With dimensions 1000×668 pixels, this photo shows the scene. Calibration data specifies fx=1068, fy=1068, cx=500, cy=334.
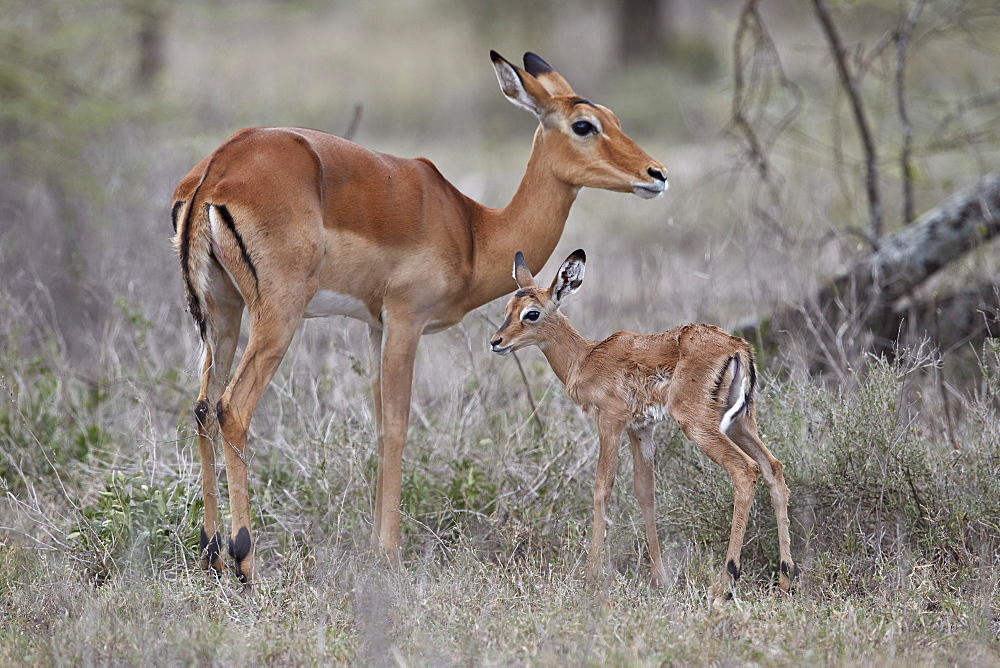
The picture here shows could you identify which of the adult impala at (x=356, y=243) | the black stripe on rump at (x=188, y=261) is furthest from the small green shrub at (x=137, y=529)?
the black stripe on rump at (x=188, y=261)

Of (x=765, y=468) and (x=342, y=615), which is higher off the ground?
(x=765, y=468)

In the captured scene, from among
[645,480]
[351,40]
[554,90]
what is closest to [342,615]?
[645,480]

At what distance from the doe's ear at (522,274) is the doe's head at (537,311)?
3cm

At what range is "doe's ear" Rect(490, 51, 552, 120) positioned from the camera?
5.11 meters

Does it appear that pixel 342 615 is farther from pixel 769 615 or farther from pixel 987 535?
pixel 987 535

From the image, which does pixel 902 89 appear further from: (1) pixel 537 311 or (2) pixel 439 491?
(2) pixel 439 491

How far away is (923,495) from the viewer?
16.6 ft

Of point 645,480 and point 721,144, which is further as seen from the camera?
point 721,144

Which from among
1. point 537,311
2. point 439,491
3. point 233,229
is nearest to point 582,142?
point 537,311

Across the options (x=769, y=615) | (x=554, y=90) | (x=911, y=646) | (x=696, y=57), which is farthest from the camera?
(x=696, y=57)

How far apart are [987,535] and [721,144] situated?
11247 millimetres

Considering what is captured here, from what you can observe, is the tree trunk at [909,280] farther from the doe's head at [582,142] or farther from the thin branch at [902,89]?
the doe's head at [582,142]

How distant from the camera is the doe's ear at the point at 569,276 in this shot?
4773mm

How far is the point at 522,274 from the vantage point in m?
4.99
